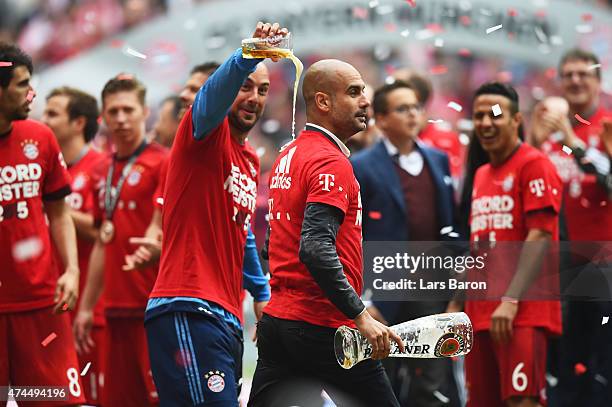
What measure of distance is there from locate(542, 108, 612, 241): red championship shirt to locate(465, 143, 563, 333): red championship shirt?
1.16m

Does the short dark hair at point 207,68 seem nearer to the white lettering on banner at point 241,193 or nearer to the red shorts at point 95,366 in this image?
the white lettering on banner at point 241,193

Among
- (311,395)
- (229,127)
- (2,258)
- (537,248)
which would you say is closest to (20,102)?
(2,258)

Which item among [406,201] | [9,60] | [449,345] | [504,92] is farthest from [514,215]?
[9,60]

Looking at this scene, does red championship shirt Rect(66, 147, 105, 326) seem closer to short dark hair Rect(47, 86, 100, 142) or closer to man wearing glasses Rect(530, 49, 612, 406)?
short dark hair Rect(47, 86, 100, 142)

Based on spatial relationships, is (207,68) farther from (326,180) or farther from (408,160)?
(326,180)

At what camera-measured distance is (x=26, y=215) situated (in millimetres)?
7082

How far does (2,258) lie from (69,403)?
Result: 931 millimetres

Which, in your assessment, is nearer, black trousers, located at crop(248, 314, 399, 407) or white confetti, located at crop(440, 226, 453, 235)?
black trousers, located at crop(248, 314, 399, 407)

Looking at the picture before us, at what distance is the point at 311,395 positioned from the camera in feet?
19.3

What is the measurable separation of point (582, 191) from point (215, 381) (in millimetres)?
4355

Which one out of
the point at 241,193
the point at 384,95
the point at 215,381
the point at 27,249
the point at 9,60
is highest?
Result: the point at 9,60

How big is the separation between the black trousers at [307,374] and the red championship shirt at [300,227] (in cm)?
7

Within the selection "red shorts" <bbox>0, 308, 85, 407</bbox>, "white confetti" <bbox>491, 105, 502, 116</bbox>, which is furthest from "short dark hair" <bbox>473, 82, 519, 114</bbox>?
"red shorts" <bbox>0, 308, 85, 407</bbox>

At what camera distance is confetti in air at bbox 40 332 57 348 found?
7031mm
